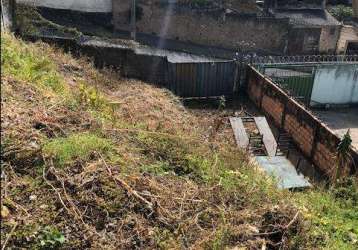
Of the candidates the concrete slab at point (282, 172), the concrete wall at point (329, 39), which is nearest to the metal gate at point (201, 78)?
the concrete slab at point (282, 172)

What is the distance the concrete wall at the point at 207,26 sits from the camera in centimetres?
2070

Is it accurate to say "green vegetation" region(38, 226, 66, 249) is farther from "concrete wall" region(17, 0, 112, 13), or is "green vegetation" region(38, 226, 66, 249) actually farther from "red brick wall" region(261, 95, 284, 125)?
"concrete wall" region(17, 0, 112, 13)

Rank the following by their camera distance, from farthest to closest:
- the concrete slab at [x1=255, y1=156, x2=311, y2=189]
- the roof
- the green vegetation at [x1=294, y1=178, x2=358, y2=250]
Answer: the roof, the concrete slab at [x1=255, y1=156, x2=311, y2=189], the green vegetation at [x1=294, y1=178, x2=358, y2=250]

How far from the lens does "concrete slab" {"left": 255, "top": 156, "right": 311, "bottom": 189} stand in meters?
8.07

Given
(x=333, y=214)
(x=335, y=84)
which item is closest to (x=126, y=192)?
(x=333, y=214)

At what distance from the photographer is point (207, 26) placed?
21.0 meters

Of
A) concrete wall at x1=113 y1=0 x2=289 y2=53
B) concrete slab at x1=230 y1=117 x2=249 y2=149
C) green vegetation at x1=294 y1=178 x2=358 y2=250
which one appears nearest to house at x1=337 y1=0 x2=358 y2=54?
concrete wall at x1=113 y1=0 x2=289 y2=53

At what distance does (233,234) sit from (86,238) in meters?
1.79

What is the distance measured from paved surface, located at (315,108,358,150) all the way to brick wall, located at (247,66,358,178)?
2.65 m

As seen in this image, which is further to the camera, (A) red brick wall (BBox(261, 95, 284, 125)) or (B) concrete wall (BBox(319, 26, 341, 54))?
(B) concrete wall (BBox(319, 26, 341, 54))

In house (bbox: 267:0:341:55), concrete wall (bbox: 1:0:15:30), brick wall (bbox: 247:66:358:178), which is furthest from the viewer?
house (bbox: 267:0:341:55)

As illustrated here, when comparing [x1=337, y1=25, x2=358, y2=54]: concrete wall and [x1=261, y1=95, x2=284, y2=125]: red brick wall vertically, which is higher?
[x1=337, y1=25, x2=358, y2=54]: concrete wall

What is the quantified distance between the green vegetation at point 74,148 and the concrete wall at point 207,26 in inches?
641

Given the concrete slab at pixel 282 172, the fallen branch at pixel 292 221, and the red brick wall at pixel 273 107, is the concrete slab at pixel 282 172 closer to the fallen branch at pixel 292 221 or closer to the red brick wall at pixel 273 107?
the fallen branch at pixel 292 221
